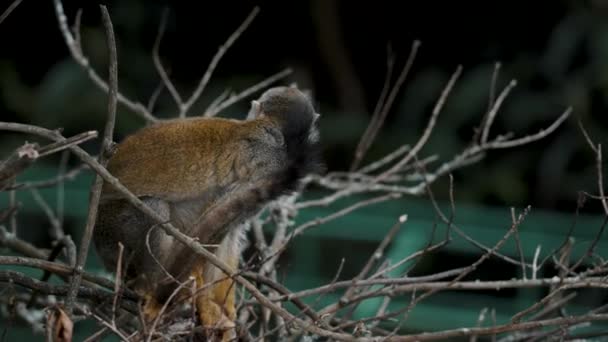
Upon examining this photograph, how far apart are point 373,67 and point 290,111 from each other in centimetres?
540

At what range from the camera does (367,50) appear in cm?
834

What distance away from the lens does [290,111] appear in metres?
3.01

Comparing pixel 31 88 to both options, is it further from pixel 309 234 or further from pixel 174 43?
pixel 309 234

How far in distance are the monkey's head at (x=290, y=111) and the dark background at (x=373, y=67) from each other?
3801 millimetres

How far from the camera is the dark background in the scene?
280 inches

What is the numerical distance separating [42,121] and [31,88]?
70 cm

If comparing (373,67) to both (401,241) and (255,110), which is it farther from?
(255,110)

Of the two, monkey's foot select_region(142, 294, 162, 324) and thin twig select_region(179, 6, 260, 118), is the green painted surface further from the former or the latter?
monkey's foot select_region(142, 294, 162, 324)

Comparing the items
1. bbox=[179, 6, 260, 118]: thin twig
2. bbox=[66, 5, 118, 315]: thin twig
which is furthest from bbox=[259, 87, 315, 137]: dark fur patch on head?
bbox=[66, 5, 118, 315]: thin twig

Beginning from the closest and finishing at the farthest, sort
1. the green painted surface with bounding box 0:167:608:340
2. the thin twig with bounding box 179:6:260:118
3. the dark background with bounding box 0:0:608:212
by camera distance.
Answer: the thin twig with bounding box 179:6:260:118 → the green painted surface with bounding box 0:167:608:340 → the dark background with bounding box 0:0:608:212

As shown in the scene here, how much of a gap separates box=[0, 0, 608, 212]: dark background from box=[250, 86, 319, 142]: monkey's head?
12.5 feet

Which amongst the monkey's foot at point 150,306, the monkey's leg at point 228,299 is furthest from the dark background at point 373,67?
the monkey's foot at point 150,306

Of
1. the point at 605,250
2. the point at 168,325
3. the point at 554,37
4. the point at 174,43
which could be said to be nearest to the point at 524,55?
the point at 554,37

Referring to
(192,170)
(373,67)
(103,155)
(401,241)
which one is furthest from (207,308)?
(373,67)
